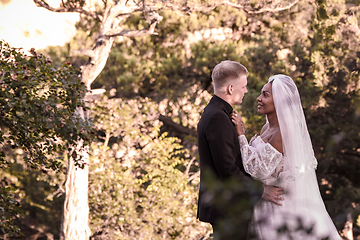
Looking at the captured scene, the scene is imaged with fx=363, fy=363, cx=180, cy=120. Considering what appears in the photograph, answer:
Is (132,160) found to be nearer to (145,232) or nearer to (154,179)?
(154,179)

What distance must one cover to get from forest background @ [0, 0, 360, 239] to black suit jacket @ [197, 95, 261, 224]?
195 inches

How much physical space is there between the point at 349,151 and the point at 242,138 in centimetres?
1052

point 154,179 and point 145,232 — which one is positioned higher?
point 154,179

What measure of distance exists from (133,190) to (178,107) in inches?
128

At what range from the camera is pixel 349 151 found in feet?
39.7

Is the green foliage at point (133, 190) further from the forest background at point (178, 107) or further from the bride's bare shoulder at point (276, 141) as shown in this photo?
the bride's bare shoulder at point (276, 141)

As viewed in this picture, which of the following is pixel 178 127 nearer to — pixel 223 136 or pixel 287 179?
pixel 287 179

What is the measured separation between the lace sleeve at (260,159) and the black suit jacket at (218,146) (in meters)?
0.05

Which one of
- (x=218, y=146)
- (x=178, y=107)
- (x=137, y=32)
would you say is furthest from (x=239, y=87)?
(x=178, y=107)

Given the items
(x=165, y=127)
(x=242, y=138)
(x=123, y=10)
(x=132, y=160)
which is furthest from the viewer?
(x=165, y=127)

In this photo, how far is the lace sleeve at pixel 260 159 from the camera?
2.82 metres

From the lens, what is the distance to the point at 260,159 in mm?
2834

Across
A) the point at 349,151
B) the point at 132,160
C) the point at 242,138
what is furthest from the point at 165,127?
the point at 242,138

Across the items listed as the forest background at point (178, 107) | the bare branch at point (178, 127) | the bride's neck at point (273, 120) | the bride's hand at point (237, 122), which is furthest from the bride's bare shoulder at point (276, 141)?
the bare branch at point (178, 127)
